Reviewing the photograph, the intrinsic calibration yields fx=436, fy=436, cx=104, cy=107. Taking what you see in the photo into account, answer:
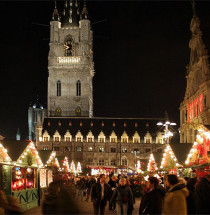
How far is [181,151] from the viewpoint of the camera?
1007 inches

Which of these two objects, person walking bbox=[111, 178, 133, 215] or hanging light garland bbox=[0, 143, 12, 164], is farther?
hanging light garland bbox=[0, 143, 12, 164]

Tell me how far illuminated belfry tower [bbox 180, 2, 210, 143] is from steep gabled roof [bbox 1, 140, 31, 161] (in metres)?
28.5

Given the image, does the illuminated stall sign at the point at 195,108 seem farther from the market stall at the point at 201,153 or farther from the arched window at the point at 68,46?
the arched window at the point at 68,46

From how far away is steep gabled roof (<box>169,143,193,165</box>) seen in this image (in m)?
24.9

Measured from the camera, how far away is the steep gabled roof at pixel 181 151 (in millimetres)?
24856

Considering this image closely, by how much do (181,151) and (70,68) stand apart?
7846 cm

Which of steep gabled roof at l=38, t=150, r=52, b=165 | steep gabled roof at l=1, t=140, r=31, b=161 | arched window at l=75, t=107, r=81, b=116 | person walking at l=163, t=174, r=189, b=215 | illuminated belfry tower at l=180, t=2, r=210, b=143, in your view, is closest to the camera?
person walking at l=163, t=174, r=189, b=215

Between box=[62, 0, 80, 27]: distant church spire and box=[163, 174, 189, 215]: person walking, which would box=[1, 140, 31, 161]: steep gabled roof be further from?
box=[62, 0, 80, 27]: distant church spire

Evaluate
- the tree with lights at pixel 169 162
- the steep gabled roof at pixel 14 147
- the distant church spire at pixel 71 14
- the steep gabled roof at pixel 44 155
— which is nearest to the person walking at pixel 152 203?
the steep gabled roof at pixel 14 147

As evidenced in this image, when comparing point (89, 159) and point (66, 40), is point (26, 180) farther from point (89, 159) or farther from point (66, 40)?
point (66, 40)

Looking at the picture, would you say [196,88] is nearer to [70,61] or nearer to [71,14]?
[70,61]

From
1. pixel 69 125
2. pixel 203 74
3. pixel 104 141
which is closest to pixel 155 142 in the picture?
pixel 104 141

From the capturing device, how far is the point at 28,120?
136 m

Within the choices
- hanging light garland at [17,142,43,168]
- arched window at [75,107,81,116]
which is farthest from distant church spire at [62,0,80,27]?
hanging light garland at [17,142,43,168]
